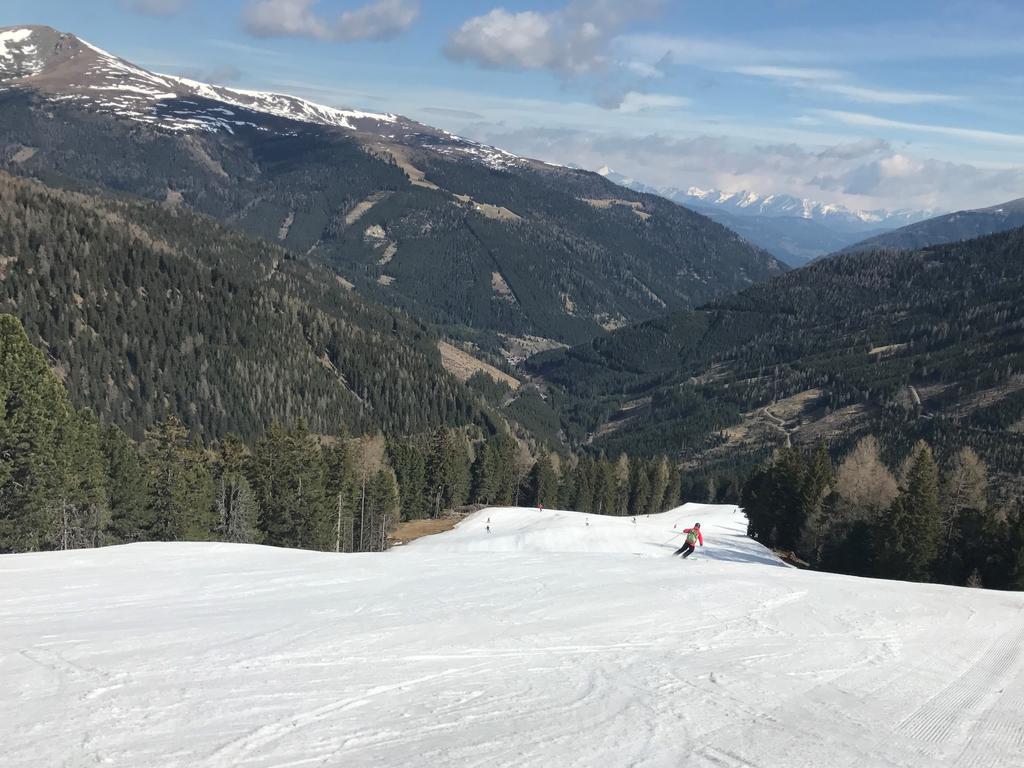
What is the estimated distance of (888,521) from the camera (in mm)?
57750

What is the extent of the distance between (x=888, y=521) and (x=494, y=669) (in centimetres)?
5325

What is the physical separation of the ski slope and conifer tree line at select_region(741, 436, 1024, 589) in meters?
36.0

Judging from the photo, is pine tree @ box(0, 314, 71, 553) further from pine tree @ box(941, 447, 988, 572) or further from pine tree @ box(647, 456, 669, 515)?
pine tree @ box(647, 456, 669, 515)

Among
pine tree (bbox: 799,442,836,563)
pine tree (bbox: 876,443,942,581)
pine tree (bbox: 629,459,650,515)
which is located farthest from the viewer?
pine tree (bbox: 629,459,650,515)

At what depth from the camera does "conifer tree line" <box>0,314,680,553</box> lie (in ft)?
128

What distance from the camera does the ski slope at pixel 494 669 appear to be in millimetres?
10227

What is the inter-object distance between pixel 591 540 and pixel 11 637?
66666 mm

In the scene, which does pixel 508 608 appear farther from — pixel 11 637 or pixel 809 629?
pixel 11 637

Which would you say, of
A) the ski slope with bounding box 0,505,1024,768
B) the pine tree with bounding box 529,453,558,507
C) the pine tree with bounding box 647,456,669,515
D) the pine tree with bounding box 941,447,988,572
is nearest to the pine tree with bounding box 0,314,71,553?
the ski slope with bounding box 0,505,1024,768

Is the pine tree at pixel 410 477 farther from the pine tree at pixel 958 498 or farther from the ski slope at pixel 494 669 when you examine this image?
the ski slope at pixel 494 669

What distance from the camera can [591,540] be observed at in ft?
255

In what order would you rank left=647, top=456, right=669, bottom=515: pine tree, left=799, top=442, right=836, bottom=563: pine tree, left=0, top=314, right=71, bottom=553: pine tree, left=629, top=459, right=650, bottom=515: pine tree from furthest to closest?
left=647, top=456, right=669, bottom=515: pine tree
left=629, top=459, right=650, bottom=515: pine tree
left=799, top=442, right=836, bottom=563: pine tree
left=0, top=314, right=71, bottom=553: pine tree

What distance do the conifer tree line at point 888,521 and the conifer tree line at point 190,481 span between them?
1683 inches

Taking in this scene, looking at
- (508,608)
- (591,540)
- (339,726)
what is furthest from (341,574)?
(591,540)
